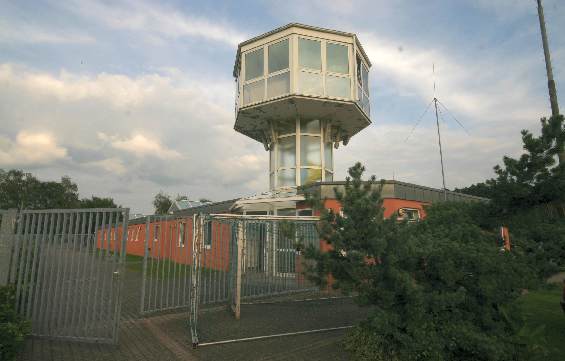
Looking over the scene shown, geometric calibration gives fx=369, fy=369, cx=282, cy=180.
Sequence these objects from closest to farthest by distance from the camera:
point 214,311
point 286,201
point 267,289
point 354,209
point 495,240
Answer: point 354,209
point 495,240
point 214,311
point 267,289
point 286,201

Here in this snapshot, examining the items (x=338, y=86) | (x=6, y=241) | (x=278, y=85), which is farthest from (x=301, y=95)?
(x=6, y=241)

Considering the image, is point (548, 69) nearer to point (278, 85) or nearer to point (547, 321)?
point (547, 321)

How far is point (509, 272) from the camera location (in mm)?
5059

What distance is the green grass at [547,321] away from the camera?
18.0 feet

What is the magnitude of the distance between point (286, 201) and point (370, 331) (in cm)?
884

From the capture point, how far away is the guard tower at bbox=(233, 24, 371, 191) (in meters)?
15.8

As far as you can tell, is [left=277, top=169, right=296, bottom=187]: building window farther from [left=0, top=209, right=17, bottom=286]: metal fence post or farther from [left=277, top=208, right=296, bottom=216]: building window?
[left=0, top=209, right=17, bottom=286]: metal fence post

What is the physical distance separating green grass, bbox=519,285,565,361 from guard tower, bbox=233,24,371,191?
31.4ft

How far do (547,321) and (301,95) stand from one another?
36.0ft

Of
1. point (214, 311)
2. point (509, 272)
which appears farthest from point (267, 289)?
point (509, 272)

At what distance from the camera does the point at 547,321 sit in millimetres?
8352

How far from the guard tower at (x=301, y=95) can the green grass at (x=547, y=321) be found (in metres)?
9.56

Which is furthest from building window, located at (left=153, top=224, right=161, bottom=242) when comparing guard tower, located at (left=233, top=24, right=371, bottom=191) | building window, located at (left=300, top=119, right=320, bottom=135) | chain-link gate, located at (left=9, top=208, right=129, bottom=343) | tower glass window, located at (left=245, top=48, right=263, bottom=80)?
→ building window, located at (left=300, top=119, right=320, bottom=135)

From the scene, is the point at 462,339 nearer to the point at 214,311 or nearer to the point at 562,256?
the point at 562,256
